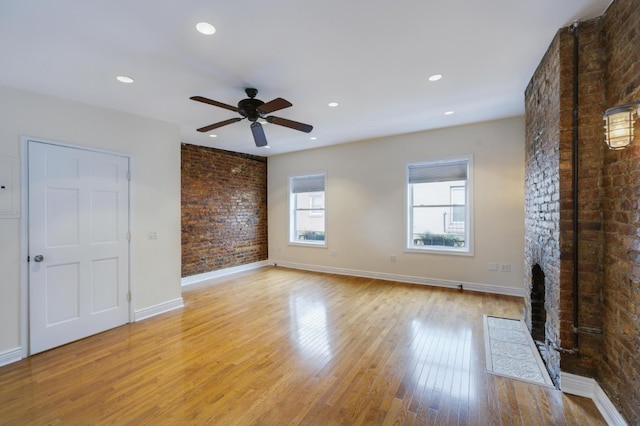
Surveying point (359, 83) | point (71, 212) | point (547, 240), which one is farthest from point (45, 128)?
point (547, 240)

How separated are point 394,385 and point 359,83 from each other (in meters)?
2.92

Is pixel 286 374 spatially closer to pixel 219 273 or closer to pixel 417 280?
pixel 417 280

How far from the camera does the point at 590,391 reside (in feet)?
6.74

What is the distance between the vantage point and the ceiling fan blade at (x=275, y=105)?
256 cm

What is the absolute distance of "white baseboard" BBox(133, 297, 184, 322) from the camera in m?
3.72

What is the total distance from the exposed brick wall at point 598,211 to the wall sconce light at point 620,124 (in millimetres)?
182

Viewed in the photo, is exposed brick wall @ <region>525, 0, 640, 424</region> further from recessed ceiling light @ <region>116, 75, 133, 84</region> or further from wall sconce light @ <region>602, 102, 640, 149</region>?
recessed ceiling light @ <region>116, 75, 133, 84</region>

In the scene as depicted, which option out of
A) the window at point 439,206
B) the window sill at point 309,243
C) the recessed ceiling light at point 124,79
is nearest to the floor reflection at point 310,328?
the window sill at point 309,243

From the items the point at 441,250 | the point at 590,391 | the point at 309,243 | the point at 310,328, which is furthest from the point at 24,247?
the point at 441,250

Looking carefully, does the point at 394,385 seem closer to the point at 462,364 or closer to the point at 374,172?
the point at 462,364

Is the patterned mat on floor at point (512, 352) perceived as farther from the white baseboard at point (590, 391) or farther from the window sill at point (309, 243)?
the window sill at point (309, 243)

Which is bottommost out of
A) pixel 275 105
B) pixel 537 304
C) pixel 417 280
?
pixel 417 280

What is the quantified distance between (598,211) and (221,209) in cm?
586

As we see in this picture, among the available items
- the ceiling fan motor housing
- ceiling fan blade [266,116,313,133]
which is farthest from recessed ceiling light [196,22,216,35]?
ceiling fan blade [266,116,313,133]
